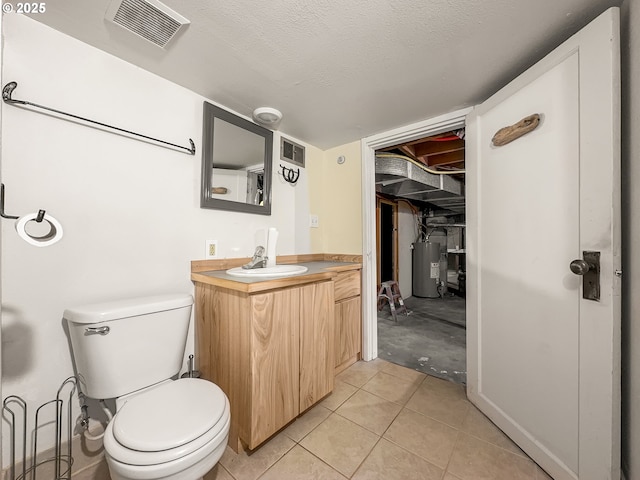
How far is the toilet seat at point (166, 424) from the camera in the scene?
858mm

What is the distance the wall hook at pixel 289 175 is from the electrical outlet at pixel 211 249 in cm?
80

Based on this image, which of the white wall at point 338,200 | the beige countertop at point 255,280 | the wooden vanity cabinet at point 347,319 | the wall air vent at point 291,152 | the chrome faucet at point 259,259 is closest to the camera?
the beige countertop at point 255,280

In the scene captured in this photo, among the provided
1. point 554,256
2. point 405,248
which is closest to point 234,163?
point 554,256

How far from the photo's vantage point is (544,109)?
122 centimetres

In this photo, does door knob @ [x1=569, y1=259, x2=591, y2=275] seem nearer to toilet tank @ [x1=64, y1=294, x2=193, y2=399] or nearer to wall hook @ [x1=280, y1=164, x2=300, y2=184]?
toilet tank @ [x1=64, y1=294, x2=193, y2=399]

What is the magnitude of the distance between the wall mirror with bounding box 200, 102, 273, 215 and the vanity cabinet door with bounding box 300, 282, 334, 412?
0.79m

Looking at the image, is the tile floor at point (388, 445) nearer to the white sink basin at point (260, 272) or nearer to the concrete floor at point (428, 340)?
the concrete floor at point (428, 340)

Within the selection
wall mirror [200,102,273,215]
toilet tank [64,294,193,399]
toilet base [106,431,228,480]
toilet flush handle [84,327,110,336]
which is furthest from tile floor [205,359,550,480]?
→ wall mirror [200,102,273,215]

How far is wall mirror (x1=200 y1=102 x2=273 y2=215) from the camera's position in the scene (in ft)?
5.52

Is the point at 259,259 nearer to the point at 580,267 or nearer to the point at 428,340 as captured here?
the point at 580,267

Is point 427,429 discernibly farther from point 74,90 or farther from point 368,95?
point 74,90

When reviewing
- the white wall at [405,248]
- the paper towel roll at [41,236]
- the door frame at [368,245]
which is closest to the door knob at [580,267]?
the door frame at [368,245]

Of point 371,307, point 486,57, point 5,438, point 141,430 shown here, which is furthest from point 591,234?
point 5,438

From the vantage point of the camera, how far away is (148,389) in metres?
1.24
